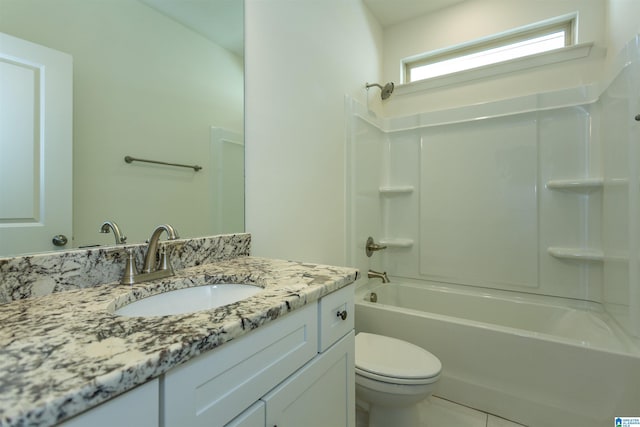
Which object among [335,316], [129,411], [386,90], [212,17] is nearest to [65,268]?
[129,411]

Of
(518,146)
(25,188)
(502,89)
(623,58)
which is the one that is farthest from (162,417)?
(502,89)

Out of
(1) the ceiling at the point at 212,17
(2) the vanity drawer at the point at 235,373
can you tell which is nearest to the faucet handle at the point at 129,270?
(2) the vanity drawer at the point at 235,373

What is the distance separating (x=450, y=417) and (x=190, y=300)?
1507 mm

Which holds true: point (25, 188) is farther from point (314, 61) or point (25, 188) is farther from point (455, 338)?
point (455, 338)

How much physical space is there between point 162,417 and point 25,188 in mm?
680

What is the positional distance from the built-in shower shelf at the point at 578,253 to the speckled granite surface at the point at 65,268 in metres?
2.24

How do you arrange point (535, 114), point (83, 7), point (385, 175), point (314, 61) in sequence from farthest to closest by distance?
point (385, 175), point (535, 114), point (314, 61), point (83, 7)

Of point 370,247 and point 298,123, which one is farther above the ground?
point 298,123

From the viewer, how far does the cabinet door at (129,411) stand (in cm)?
37

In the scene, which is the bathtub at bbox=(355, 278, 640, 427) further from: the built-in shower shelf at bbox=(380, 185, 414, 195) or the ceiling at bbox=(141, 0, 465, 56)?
the ceiling at bbox=(141, 0, 465, 56)

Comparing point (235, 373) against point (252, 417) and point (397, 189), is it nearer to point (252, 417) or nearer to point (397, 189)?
point (252, 417)

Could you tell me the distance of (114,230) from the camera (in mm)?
889

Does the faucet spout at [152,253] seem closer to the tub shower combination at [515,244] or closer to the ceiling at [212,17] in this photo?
the ceiling at [212,17]

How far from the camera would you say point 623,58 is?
1.49 metres
